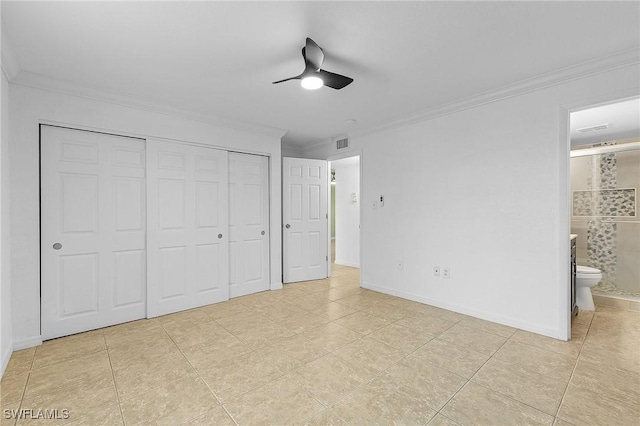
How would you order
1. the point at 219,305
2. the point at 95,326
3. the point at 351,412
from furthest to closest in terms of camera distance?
the point at 219,305 → the point at 95,326 → the point at 351,412

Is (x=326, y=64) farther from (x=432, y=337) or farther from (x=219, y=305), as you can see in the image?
(x=219, y=305)

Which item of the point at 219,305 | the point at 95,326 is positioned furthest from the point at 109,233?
the point at 219,305

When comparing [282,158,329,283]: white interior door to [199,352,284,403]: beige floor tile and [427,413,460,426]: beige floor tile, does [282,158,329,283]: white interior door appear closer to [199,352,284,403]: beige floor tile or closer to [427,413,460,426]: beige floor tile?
[199,352,284,403]: beige floor tile

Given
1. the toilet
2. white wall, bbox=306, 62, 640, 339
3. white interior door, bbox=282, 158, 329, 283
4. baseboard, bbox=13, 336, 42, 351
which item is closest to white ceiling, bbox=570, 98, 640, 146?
white wall, bbox=306, 62, 640, 339

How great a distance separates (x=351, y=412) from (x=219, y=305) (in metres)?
2.55

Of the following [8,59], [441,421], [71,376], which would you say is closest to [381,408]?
[441,421]

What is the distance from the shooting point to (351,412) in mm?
1758

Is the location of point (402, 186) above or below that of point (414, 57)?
below

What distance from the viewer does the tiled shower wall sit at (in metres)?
3.99

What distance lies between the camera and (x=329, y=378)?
2.11 m

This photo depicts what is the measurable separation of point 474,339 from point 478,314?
24.5 inches

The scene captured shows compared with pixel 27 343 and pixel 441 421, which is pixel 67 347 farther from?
pixel 441 421

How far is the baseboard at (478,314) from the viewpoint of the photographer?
9.17 ft

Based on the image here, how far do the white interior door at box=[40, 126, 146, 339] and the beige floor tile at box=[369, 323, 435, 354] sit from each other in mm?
2723
